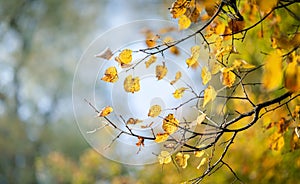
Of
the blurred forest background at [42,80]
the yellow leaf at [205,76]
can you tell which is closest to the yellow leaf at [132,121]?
the yellow leaf at [205,76]

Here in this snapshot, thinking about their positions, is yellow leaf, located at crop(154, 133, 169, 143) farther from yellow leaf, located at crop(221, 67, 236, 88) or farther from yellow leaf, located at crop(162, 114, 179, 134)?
yellow leaf, located at crop(221, 67, 236, 88)

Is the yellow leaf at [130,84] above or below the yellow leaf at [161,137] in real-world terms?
above

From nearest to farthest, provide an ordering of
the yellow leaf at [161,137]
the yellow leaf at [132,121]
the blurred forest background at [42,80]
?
the yellow leaf at [161,137]
the yellow leaf at [132,121]
the blurred forest background at [42,80]

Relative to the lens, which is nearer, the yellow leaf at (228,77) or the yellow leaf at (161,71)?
the yellow leaf at (228,77)

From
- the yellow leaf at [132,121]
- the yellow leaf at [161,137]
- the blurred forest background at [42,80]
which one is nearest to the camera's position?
the yellow leaf at [161,137]

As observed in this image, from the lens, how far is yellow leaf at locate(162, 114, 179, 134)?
95 cm

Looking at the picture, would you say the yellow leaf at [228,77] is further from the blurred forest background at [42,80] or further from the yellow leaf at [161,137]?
the blurred forest background at [42,80]

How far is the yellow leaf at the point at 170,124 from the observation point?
3.10ft

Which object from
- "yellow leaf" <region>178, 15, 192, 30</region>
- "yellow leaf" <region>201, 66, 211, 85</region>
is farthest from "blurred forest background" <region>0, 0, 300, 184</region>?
"yellow leaf" <region>201, 66, 211, 85</region>

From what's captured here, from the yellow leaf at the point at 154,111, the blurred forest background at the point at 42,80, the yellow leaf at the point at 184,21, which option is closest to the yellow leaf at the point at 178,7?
the yellow leaf at the point at 184,21

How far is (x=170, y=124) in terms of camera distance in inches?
37.4

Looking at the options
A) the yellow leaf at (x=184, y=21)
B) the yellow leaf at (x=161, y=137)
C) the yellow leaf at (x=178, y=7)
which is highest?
the yellow leaf at (x=184, y=21)

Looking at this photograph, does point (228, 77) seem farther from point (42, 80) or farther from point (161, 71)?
point (42, 80)

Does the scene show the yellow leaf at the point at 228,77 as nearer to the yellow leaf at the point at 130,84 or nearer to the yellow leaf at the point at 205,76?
the yellow leaf at the point at 205,76
